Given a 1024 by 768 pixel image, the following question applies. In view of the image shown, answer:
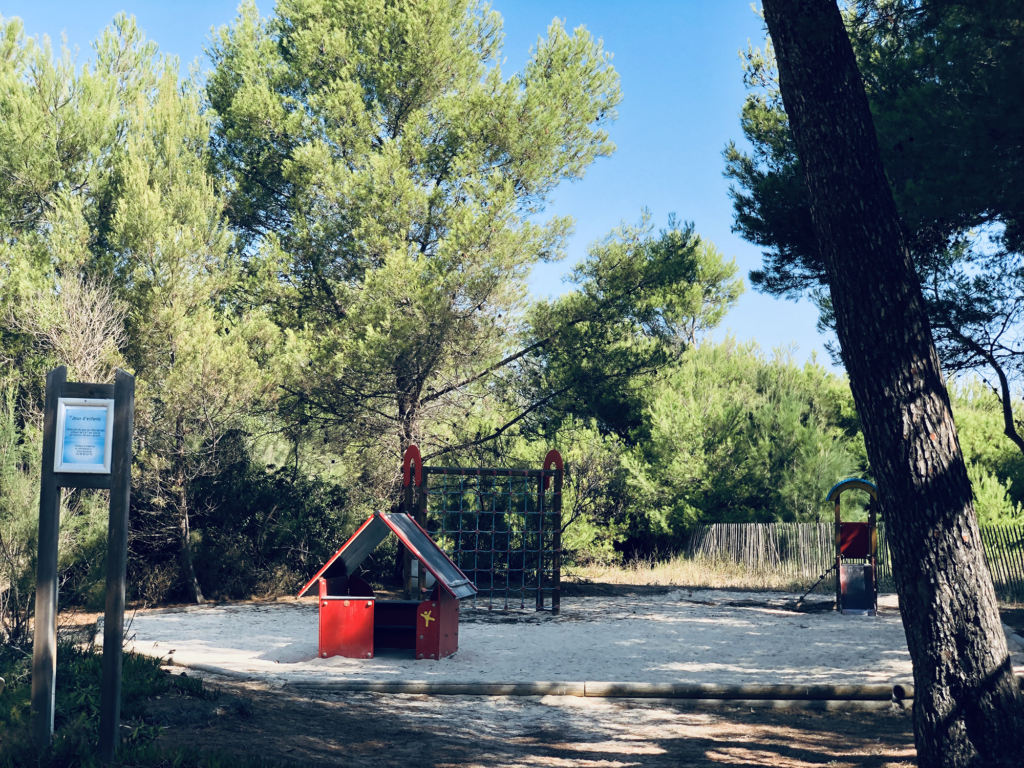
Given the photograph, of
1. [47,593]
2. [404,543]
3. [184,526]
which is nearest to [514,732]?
[47,593]

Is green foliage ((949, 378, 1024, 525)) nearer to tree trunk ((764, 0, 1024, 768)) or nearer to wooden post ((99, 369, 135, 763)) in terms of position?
tree trunk ((764, 0, 1024, 768))

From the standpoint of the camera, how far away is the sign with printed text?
4.78 m

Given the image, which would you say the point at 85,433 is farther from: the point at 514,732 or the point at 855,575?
the point at 855,575

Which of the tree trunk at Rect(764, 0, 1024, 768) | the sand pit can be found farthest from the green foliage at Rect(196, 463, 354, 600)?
the tree trunk at Rect(764, 0, 1024, 768)

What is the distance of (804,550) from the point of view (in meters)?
17.0

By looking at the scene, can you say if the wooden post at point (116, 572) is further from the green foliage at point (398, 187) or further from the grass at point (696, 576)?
the grass at point (696, 576)

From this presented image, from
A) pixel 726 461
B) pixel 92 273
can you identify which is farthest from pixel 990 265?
pixel 92 273

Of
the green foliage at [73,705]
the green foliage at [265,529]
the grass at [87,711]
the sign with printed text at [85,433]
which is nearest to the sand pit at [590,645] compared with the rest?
the green foliage at [265,529]

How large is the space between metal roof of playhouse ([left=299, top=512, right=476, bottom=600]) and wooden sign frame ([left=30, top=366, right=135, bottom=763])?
12.8ft

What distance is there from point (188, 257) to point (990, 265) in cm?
1143

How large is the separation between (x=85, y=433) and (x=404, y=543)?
15.0 ft

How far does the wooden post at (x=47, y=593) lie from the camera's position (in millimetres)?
4586

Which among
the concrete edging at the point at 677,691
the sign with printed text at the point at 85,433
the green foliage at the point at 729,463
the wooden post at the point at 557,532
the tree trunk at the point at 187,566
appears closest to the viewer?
the sign with printed text at the point at 85,433

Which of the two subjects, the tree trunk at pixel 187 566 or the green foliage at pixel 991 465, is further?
the green foliage at pixel 991 465
